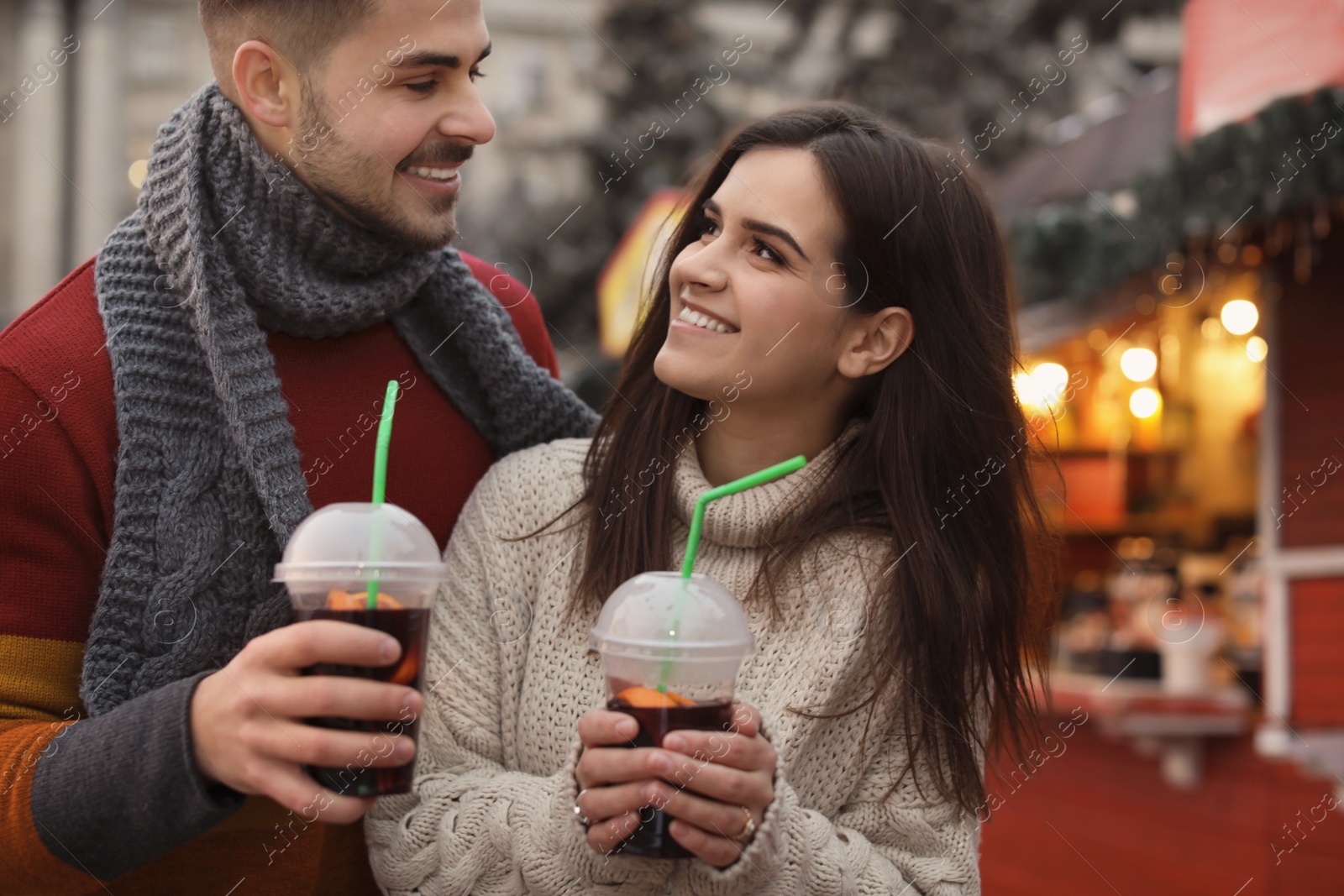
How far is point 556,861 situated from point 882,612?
74cm

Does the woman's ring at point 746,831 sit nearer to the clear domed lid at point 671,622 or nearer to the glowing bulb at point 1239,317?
the clear domed lid at point 671,622

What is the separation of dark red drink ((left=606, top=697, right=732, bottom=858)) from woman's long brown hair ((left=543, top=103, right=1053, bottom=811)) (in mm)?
518

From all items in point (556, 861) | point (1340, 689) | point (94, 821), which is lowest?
point (1340, 689)

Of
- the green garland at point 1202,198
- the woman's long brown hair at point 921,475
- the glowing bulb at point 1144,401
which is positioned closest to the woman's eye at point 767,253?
the woman's long brown hair at point 921,475

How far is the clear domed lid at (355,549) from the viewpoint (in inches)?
60.1

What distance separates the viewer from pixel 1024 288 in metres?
6.30

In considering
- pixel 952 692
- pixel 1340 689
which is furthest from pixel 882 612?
pixel 1340 689

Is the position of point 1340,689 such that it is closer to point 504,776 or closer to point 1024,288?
point 1024,288

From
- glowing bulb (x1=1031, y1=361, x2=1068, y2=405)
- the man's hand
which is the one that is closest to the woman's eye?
the man's hand

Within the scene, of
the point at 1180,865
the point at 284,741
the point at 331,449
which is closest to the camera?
the point at 284,741

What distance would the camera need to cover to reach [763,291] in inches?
89.7

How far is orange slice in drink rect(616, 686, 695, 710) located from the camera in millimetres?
1701

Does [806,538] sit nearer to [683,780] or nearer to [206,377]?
[683,780]

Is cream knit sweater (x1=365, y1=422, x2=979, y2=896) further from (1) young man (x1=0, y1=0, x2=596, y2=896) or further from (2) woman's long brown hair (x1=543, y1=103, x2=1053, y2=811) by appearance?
(1) young man (x1=0, y1=0, x2=596, y2=896)
